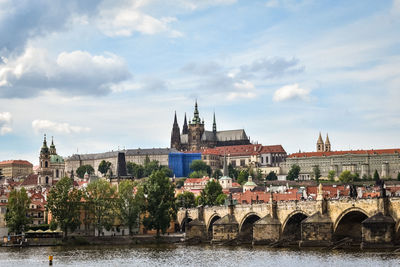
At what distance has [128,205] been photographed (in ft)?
305

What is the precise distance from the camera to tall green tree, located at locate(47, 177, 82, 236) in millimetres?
88000

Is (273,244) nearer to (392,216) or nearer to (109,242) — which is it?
(392,216)

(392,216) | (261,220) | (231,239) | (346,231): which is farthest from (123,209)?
(392,216)

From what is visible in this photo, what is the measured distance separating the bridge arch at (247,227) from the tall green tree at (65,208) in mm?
19092

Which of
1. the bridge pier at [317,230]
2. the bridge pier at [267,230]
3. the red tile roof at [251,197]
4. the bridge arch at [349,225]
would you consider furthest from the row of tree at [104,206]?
the bridge arch at [349,225]

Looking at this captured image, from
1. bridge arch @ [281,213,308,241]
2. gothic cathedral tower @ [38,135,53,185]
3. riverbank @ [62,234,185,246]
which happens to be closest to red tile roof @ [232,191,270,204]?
riverbank @ [62,234,185,246]

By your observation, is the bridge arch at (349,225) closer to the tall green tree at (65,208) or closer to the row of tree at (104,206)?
the row of tree at (104,206)

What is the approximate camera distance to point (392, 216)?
6228cm

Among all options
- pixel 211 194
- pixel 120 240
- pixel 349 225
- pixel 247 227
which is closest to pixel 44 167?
pixel 211 194

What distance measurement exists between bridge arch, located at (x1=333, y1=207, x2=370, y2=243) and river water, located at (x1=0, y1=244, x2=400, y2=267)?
14.0 ft

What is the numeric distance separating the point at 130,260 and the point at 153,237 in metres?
23.3

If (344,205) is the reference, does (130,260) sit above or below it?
below

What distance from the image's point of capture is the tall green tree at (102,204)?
9138cm

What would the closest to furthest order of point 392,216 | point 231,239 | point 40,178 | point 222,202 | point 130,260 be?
point 392,216 → point 130,260 → point 231,239 → point 222,202 → point 40,178
